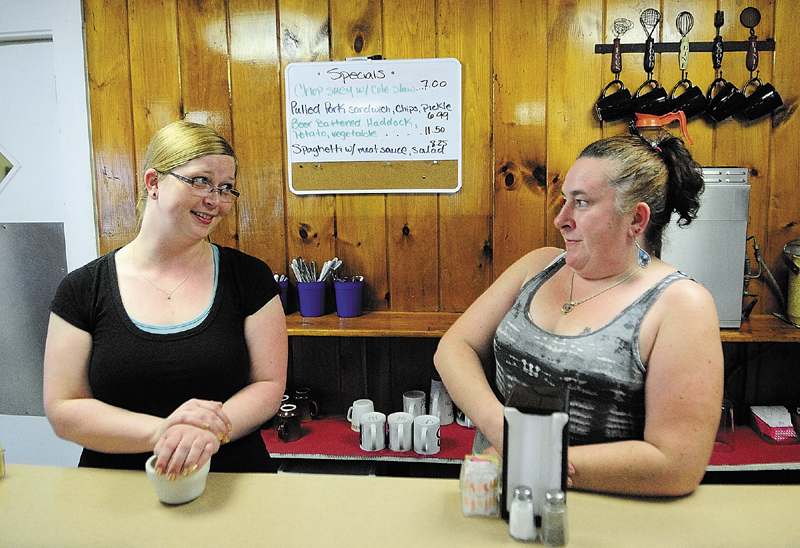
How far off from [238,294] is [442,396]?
1079 mm

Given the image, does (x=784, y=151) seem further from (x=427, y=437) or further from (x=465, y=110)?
(x=427, y=437)

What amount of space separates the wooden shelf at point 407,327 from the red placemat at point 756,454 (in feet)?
1.21

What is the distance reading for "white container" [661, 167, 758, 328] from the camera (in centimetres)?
196

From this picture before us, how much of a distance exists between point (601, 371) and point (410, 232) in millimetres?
1274

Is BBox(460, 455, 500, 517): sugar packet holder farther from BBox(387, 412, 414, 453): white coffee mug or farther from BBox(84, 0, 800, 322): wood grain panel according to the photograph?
BBox(84, 0, 800, 322): wood grain panel

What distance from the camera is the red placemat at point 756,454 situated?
1.92 m

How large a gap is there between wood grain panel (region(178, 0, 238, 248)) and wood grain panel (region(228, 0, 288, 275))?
1.5 inches

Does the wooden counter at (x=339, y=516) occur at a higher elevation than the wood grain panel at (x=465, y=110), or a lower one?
lower

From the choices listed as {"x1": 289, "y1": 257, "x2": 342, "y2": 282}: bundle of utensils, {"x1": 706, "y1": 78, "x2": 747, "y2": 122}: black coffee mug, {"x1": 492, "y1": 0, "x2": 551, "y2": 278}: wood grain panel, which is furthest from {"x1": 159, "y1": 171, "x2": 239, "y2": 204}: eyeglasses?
{"x1": 706, "y1": 78, "x2": 747, "y2": 122}: black coffee mug

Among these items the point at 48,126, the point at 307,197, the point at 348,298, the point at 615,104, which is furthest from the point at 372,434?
the point at 48,126

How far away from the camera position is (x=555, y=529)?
856 mm

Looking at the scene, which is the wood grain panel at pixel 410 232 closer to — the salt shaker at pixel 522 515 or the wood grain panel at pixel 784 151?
the wood grain panel at pixel 784 151

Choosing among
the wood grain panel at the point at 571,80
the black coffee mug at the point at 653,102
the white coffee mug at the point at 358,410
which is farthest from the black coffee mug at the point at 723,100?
the white coffee mug at the point at 358,410

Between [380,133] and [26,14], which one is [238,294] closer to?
[380,133]
